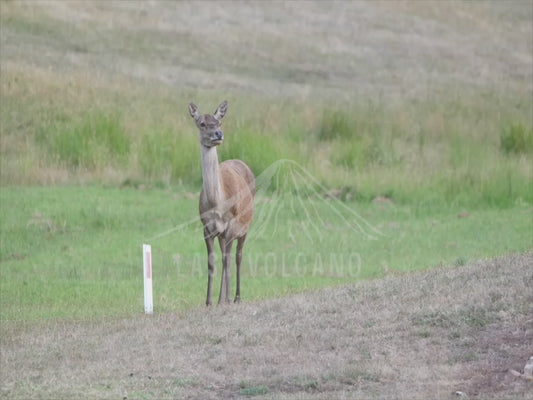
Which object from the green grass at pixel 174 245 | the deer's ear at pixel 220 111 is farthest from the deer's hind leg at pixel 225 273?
the deer's ear at pixel 220 111

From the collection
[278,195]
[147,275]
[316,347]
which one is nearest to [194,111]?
[147,275]

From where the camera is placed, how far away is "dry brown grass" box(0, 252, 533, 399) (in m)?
10.7

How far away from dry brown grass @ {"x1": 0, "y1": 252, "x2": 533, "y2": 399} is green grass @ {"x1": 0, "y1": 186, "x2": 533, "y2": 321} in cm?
241

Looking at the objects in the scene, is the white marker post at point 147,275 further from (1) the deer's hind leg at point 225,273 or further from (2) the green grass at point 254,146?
(2) the green grass at point 254,146

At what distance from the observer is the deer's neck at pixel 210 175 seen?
1498cm

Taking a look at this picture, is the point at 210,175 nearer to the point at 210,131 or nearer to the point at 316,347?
the point at 210,131

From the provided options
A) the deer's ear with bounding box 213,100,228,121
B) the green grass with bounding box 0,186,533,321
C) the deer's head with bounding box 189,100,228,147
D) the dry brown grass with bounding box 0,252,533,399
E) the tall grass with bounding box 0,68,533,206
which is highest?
the deer's ear with bounding box 213,100,228,121

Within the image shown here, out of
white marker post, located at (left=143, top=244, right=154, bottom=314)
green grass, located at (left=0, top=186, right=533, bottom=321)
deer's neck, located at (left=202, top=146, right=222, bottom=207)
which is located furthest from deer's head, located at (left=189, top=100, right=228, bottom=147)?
green grass, located at (left=0, top=186, right=533, bottom=321)

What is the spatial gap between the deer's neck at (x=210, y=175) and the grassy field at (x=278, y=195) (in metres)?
1.44

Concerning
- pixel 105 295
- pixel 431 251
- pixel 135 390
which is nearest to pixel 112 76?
pixel 431 251

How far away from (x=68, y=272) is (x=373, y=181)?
967 cm

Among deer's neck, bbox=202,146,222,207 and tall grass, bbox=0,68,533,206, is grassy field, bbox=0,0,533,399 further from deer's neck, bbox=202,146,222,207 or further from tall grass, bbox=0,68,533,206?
deer's neck, bbox=202,146,222,207

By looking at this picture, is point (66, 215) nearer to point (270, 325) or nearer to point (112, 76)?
point (270, 325)

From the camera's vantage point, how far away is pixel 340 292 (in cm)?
1432
